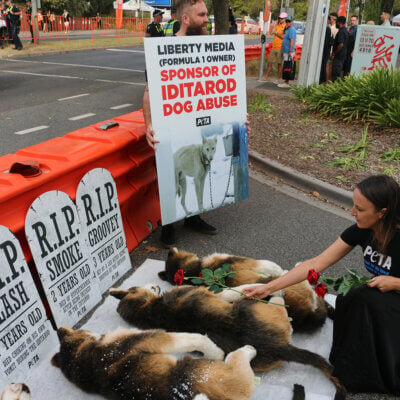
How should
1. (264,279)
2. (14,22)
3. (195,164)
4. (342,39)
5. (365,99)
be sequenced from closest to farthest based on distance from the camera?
(264,279)
(195,164)
(365,99)
(342,39)
(14,22)

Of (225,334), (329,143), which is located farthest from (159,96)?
(329,143)

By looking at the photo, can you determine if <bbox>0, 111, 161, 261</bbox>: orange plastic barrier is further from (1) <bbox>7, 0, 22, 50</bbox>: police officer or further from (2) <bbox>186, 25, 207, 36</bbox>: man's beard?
(1) <bbox>7, 0, 22, 50</bbox>: police officer

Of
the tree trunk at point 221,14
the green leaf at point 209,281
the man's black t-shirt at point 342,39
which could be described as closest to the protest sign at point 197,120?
the green leaf at point 209,281

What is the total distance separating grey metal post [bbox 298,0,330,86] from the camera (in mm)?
11664

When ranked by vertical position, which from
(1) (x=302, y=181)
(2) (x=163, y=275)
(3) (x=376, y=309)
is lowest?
(1) (x=302, y=181)

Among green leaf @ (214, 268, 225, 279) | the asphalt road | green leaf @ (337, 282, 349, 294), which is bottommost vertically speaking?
the asphalt road

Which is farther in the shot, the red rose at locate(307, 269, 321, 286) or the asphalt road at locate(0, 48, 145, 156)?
the asphalt road at locate(0, 48, 145, 156)

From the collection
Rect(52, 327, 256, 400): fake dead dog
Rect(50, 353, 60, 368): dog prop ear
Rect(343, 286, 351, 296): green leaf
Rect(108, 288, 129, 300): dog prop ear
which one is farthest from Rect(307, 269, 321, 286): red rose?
Rect(50, 353, 60, 368): dog prop ear

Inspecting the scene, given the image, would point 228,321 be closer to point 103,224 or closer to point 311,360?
point 311,360

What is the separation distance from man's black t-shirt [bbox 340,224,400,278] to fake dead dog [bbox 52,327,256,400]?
3.24 ft

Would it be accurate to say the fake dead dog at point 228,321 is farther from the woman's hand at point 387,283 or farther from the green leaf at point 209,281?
the woman's hand at point 387,283

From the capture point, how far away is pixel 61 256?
122 inches

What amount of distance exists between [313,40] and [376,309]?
1087 centimetres

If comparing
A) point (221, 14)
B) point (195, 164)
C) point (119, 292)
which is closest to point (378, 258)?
point (119, 292)
